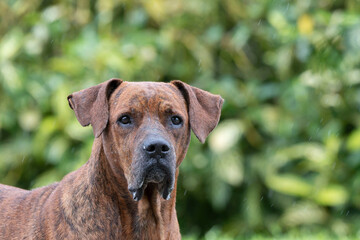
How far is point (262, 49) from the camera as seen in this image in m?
10.1

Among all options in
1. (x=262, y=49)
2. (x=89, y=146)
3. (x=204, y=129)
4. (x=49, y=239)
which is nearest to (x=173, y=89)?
(x=204, y=129)

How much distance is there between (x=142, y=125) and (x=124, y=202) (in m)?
0.53

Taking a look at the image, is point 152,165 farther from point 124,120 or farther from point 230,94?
point 230,94

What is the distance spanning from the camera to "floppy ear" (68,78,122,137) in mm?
4344

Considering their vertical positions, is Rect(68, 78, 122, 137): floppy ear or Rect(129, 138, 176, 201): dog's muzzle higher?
Rect(68, 78, 122, 137): floppy ear

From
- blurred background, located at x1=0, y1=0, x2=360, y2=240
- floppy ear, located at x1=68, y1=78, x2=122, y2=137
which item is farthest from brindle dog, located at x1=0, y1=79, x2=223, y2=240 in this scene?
blurred background, located at x1=0, y1=0, x2=360, y2=240

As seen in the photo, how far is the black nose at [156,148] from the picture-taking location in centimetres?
412

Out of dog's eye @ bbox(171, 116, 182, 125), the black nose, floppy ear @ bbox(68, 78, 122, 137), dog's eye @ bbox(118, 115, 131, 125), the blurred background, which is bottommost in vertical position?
the blurred background

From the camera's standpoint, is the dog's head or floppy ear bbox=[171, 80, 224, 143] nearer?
the dog's head

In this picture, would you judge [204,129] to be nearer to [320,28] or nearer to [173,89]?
[173,89]

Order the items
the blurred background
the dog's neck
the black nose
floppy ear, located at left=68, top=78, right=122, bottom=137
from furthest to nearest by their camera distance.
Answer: the blurred background → floppy ear, located at left=68, top=78, right=122, bottom=137 → the dog's neck → the black nose

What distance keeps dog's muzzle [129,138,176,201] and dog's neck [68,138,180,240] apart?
0.39 feet

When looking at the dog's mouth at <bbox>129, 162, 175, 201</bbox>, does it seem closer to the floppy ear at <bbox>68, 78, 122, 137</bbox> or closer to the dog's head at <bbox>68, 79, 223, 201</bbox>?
the dog's head at <bbox>68, 79, 223, 201</bbox>

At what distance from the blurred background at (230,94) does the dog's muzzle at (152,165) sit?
4661 mm
